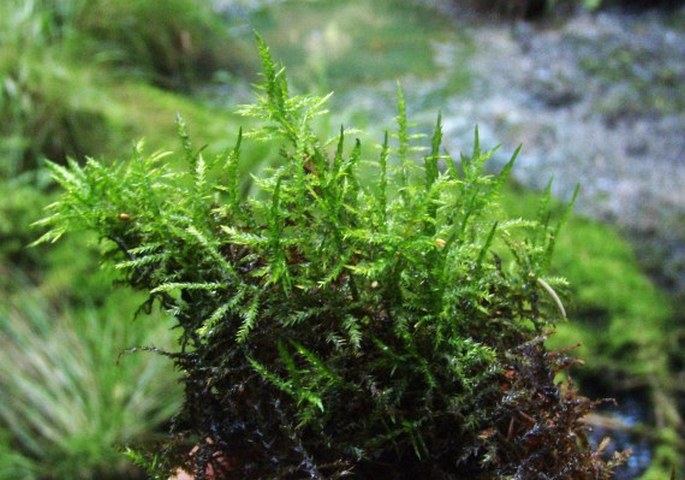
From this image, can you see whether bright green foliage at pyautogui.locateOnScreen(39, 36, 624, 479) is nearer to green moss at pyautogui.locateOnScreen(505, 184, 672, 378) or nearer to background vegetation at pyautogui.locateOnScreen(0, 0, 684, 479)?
background vegetation at pyautogui.locateOnScreen(0, 0, 684, 479)

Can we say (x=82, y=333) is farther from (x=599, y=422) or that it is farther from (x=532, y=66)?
(x=532, y=66)

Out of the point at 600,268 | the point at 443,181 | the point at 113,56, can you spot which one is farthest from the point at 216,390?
the point at 113,56

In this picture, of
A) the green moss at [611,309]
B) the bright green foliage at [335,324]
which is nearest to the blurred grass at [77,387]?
the green moss at [611,309]

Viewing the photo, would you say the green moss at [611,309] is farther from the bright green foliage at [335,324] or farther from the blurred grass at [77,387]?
the bright green foliage at [335,324]

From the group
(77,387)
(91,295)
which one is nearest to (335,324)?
(77,387)

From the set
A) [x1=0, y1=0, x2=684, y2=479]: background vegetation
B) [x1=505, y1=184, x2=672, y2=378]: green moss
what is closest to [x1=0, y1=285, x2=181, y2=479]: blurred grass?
[x1=0, y1=0, x2=684, y2=479]: background vegetation
